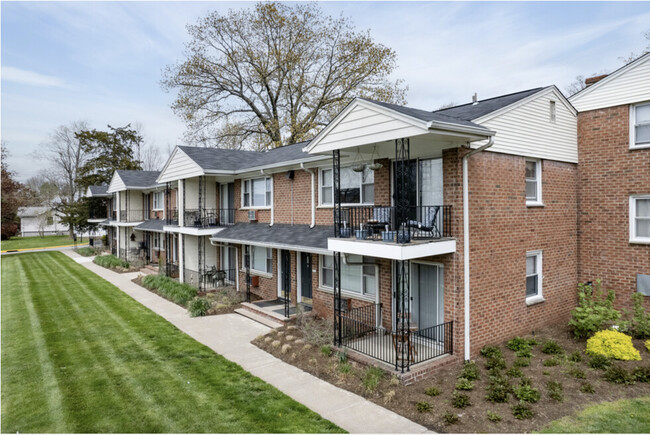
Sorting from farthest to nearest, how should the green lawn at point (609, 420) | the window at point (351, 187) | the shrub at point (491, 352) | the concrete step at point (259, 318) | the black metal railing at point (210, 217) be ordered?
the black metal railing at point (210, 217) → the concrete step at point (259, 318) → the window at point (351, 187) → the shrub at point (491, 352) → the green lawn at point (609, 420)

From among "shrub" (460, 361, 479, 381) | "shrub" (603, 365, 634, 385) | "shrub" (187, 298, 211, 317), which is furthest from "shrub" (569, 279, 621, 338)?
"shrub" (187, 298, 211, 317)

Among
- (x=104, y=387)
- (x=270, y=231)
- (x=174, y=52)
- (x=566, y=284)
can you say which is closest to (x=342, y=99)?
(x=174, y=52)

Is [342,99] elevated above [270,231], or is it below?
above

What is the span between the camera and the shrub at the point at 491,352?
9.17m

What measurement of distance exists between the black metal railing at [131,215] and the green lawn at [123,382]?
15387 millimetres

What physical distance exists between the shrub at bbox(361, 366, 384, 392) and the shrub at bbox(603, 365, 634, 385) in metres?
4.76

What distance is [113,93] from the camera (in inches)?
849

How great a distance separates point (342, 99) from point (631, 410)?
28.5 metres

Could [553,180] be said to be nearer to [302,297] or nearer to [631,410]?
[631,410]

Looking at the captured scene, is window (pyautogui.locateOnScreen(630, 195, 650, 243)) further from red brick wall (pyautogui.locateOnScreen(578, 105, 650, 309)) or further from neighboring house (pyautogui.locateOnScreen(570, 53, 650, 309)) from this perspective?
red brick wall (pyautogui.locateOnScreen(578, 105, 650, 309))

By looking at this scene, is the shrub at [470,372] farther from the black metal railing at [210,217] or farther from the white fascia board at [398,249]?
the black metal railing at [210,217]

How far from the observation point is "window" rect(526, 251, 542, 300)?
1111 cm

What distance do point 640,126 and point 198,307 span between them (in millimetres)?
15583

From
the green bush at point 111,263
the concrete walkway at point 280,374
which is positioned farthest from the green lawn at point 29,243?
the concrete walkway at point 280,374
